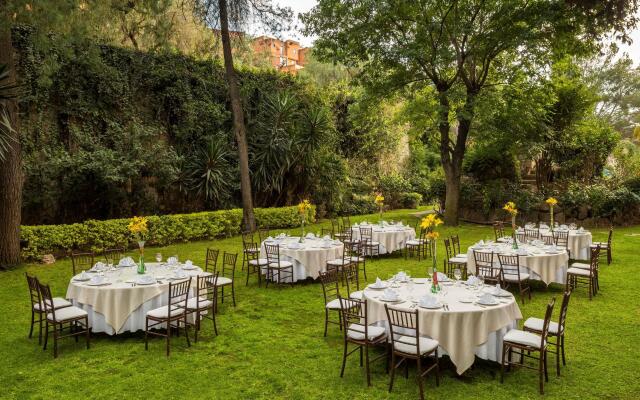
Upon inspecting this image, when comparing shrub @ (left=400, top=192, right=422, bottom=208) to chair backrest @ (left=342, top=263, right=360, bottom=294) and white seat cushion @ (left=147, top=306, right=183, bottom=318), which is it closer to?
chair backrest @ (left=342, top=263, right=360, bottom=294)

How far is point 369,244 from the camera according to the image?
11805 mm

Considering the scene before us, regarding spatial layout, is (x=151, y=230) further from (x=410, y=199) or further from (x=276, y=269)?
(x=410, y=199)

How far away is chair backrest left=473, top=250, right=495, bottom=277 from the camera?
7789mm

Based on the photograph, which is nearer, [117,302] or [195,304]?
[117,302]

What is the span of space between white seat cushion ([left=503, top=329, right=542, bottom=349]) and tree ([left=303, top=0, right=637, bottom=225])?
37.7 feet

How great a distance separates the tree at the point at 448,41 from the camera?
14938 mm

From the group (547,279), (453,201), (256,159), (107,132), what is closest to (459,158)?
(453,201)

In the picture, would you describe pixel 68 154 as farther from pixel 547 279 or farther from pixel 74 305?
pixel 547 279

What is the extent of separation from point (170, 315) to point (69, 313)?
134cm

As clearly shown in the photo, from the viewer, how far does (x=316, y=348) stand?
19.2 ft

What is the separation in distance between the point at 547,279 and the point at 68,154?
13.4 m

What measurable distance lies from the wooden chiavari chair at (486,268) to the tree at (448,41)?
26.2ft

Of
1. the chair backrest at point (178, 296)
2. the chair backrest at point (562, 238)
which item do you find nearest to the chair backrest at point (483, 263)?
the chair backrest at point (562, 238)

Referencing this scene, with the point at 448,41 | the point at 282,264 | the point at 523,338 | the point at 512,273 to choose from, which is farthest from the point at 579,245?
the point at 448,41
